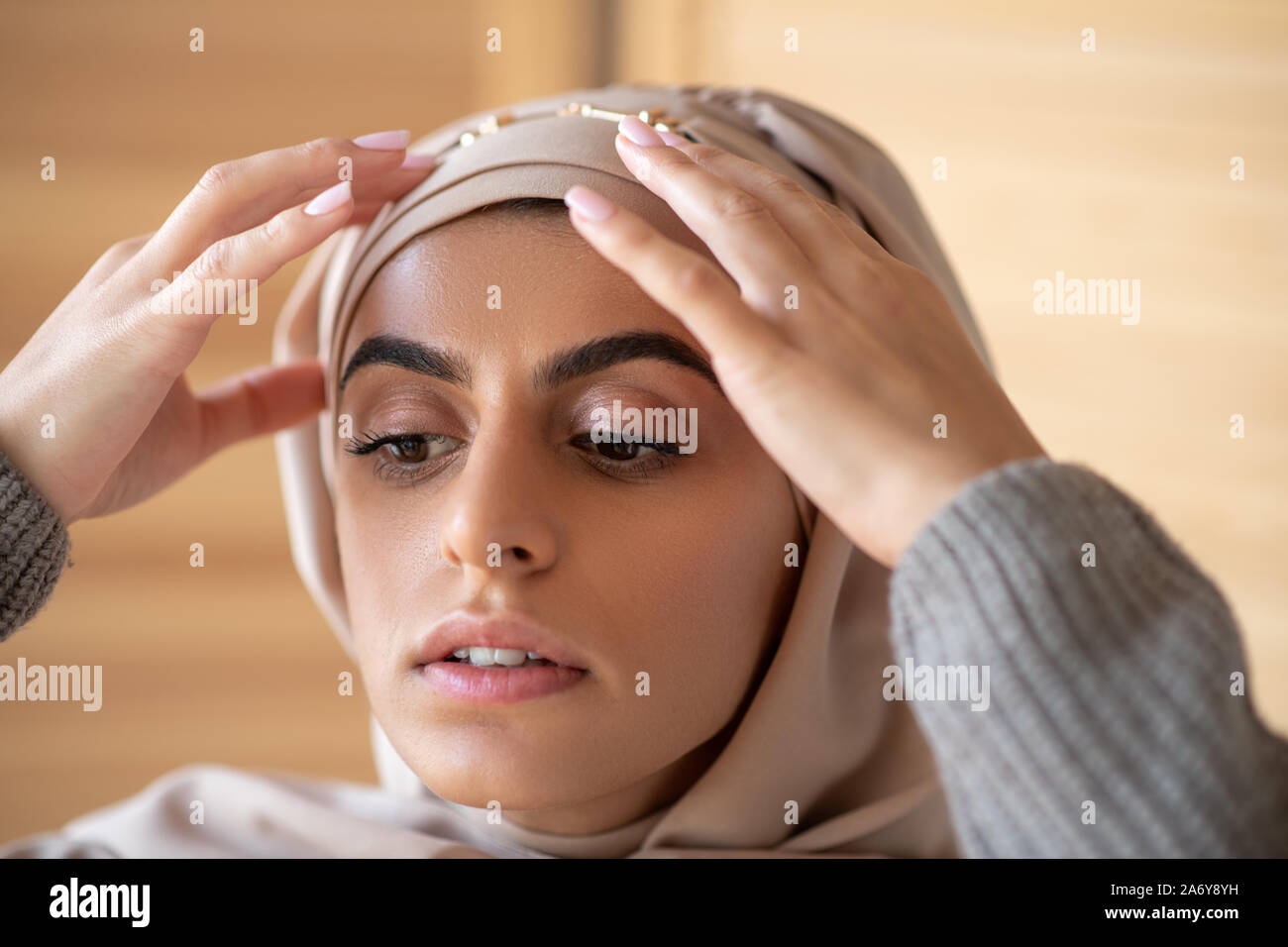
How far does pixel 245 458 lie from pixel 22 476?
1551 millimetres

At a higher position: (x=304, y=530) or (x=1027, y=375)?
(x=1027, y=375)

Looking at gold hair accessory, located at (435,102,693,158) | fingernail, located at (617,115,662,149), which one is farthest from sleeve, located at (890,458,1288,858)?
gold hair accessory, located at (435,102,693,158)

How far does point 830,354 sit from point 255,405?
2.85ft

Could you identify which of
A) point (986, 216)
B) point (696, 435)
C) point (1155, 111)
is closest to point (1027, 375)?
point (986, 216)

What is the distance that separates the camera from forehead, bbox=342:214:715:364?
3.58ft

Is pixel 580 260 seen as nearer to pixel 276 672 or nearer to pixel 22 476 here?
pixel 22 476

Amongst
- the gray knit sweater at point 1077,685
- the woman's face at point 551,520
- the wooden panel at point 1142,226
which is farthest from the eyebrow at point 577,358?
the wooden panel at point 1142,226

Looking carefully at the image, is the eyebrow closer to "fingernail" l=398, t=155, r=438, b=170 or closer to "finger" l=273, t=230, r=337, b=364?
"fingernail" l=398, t=155, r=438, b=170

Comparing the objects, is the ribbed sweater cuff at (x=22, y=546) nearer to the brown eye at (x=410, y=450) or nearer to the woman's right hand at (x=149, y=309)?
the woman's right hand at (x=149, y=309)

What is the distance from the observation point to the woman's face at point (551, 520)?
1057mm

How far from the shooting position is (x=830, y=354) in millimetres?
929

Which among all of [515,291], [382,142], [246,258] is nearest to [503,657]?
[515,291]

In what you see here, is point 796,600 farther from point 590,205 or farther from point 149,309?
A: point 149,309

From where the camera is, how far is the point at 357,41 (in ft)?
Result: 8.69
